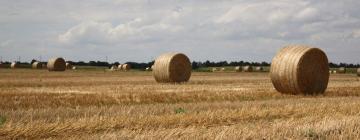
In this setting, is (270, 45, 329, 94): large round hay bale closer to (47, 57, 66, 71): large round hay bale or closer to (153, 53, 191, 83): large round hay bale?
(153, 53, 191, 83): large round hay bale

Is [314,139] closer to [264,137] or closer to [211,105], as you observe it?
[264,137]

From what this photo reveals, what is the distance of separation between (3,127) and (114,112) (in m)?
3.54

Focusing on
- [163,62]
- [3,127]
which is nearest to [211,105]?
[3,127]

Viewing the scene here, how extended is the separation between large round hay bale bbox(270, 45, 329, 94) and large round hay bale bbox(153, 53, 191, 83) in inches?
316

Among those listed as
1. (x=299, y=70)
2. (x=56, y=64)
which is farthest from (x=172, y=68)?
(x=56, y=64)

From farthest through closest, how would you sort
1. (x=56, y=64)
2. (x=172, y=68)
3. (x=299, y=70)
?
(x=56, y=64) → (x=172, y=68) → (x=299, y=70)

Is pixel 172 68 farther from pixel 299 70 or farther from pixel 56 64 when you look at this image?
pixel 56 64

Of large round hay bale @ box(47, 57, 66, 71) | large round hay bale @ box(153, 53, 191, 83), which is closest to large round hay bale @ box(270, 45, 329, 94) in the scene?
large round hay bale @ box(153, 53, 191, 83)

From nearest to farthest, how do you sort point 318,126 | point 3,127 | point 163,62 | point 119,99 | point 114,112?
point 3,127
point 318,126
point 114,112
point 119,99
point 163,62

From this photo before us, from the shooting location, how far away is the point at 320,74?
18.4m

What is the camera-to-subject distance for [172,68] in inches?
1015

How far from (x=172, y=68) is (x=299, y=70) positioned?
362 inches

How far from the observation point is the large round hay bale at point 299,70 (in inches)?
691

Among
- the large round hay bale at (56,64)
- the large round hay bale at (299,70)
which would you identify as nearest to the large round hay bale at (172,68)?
the large round hay bale at (299,70)
